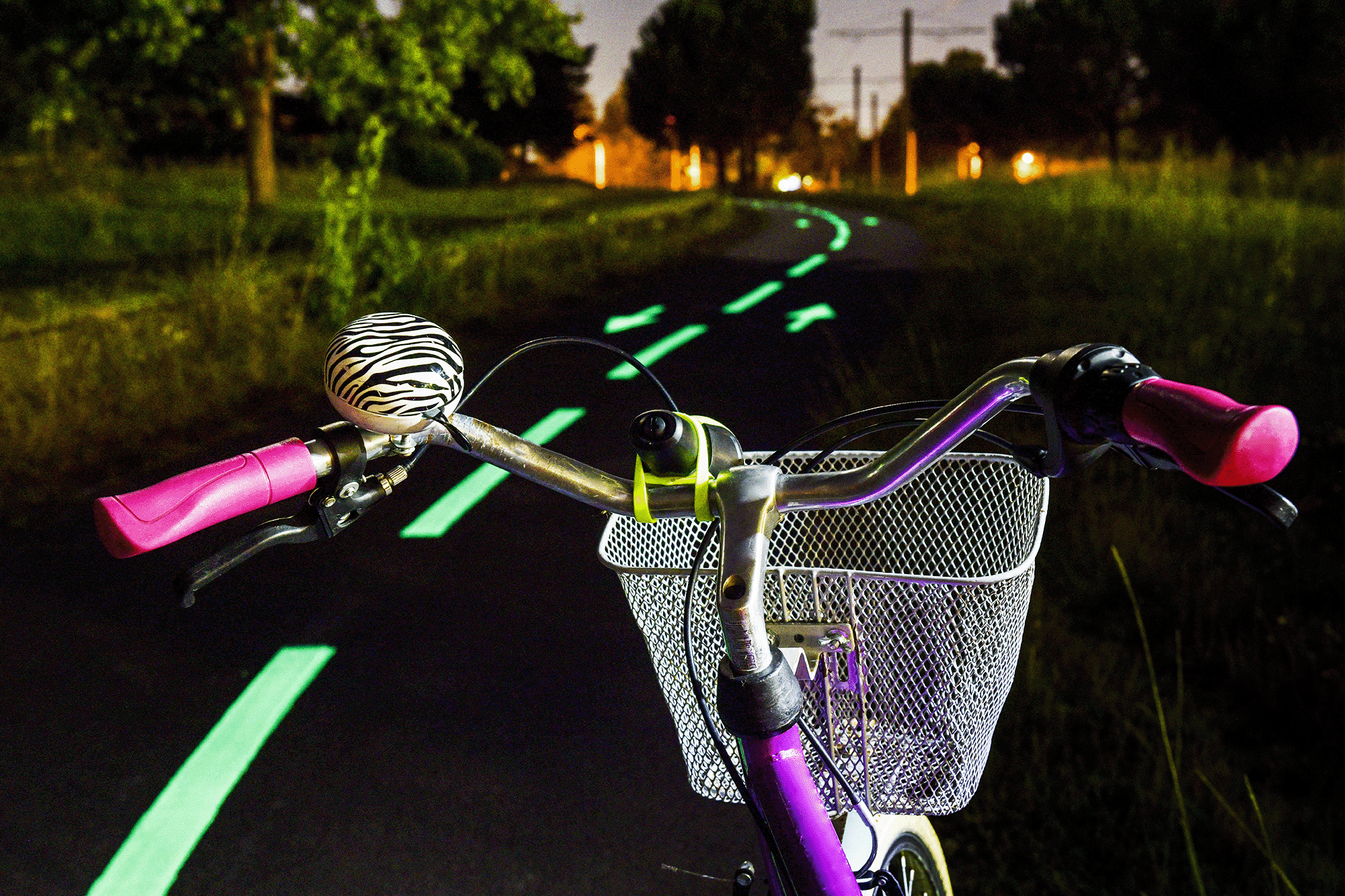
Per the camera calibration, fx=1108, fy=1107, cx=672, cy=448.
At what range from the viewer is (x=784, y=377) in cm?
879

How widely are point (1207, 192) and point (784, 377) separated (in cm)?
802

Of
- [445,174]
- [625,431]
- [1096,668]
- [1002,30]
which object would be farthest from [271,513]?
[1002,30]

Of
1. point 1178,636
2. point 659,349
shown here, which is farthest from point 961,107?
point 1178,636

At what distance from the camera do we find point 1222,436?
1000mm

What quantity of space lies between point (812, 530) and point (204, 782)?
7.81 ft

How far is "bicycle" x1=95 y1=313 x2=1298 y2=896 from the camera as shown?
47.3 inches

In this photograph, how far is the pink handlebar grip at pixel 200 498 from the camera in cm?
116

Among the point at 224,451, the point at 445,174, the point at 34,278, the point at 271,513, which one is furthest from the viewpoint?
the point at 445,174

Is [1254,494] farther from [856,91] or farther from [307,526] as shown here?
[856,91]

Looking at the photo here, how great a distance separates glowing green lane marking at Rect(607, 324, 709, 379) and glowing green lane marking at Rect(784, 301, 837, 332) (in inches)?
35.9

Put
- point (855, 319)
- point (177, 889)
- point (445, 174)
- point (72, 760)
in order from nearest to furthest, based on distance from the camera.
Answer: point (177, 889) → point (72, 760) → point (855, 319) → point (445, 174)

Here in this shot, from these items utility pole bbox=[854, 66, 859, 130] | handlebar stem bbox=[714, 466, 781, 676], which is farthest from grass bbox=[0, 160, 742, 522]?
utility pole bbox=[854, 66, 859, 130]

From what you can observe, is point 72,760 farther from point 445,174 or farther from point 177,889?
point 445,174

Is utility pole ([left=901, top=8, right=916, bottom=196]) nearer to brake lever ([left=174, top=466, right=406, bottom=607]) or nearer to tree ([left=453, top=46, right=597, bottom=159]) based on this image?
tree ([left=453, top=46, right=597, bottom=159])
